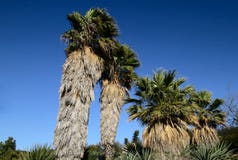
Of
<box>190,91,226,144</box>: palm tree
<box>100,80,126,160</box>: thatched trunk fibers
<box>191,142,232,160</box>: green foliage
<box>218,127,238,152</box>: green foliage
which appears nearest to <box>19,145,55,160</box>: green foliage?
<box>100,80,126,160</box>: thatched trunk fibers

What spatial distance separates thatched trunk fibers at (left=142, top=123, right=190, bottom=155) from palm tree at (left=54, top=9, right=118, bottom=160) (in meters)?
3.72

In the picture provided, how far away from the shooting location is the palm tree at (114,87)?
763 inches

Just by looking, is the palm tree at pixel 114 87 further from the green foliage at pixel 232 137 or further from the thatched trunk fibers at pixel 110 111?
the green foliage at pixel 232 137

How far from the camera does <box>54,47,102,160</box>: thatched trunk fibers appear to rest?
52.9 ft

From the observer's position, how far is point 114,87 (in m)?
21.0

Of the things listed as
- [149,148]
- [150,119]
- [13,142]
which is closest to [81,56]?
[150,119]

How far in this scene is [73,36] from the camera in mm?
19531

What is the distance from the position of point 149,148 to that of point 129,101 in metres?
4.04

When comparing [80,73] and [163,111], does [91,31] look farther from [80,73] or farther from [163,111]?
[163,111]

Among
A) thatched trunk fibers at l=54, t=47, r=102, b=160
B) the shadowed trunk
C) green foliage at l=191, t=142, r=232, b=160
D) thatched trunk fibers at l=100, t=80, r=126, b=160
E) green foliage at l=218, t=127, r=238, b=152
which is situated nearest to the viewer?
green foliage at l=191, t=142, r=232, b=160

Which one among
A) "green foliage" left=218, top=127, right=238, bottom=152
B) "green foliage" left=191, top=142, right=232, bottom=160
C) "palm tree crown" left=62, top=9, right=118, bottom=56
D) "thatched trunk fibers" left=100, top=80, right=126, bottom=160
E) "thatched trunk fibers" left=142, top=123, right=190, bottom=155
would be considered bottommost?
"green foliage" left=191, top=142, right=232, bottom=160

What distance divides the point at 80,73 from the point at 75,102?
6.47 feet

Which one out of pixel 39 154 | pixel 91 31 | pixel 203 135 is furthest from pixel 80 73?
pixel 203 135

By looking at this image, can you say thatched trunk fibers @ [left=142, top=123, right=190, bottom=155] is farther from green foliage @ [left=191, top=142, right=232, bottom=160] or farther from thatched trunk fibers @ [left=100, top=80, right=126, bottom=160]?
thatched trunk fibers @ [left=100, top=80, right=126, bottom=160]
